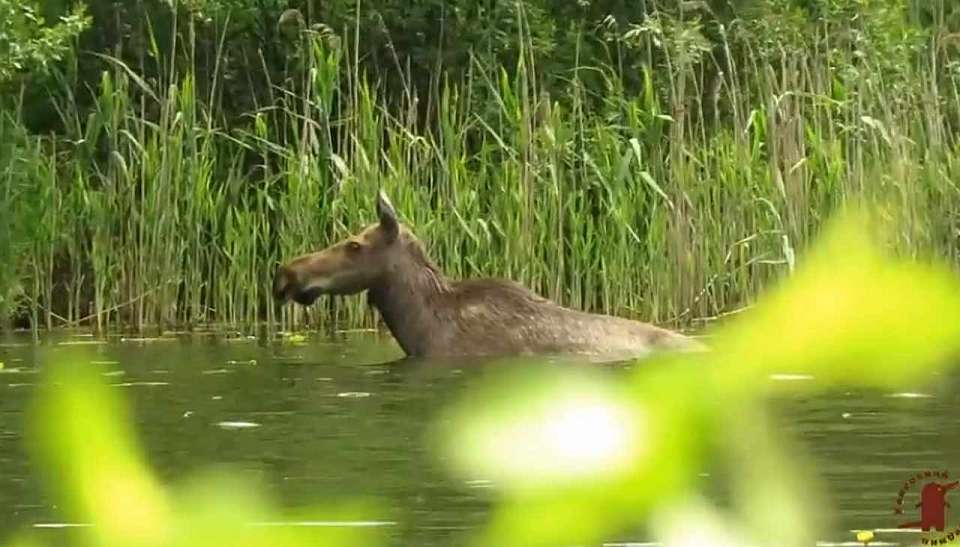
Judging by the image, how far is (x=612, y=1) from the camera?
17031 millimetres

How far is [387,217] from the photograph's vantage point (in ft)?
40.5

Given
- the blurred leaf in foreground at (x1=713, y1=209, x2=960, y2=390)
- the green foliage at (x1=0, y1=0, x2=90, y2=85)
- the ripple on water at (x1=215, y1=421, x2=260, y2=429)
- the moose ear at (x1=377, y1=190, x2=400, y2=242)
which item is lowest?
the ripple on water at (x1=215, y1=421, x2=260, y2=429)

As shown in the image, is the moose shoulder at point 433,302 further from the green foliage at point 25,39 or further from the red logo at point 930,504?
the red logo at point 930,504

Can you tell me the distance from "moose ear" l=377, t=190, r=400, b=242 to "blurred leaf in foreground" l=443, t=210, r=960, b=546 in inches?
447

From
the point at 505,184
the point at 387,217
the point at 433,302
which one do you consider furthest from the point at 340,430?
the point at 505,184

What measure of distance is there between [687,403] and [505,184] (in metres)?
13.1

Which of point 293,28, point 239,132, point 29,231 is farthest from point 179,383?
point 293,28

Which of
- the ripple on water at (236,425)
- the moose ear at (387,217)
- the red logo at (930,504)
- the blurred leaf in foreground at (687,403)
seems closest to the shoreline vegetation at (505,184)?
the moose ear at (387,217)

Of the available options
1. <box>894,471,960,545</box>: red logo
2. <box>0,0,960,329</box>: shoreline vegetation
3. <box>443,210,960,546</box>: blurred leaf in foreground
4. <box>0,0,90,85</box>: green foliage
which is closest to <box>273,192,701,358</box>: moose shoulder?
<box>0,0,960,329</box>: shoreline vegetation

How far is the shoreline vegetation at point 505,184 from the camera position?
43.9 ft

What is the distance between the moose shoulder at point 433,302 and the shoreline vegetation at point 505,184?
113cm

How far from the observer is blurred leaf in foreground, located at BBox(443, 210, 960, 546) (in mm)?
626

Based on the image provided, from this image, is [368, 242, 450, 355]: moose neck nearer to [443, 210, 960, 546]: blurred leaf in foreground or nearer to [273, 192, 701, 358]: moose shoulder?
[273, 192, 701, 358]: moose shoulder

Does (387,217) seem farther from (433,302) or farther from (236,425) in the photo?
(236,425)
